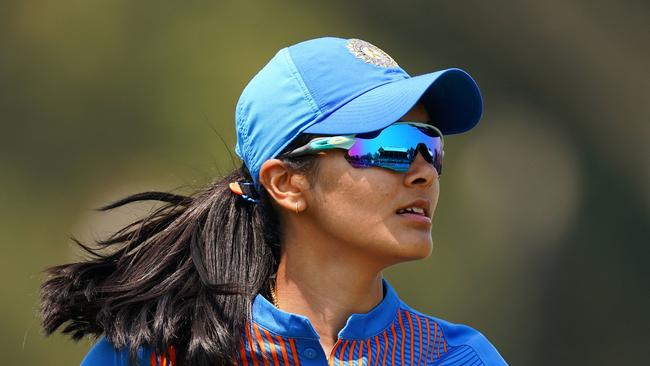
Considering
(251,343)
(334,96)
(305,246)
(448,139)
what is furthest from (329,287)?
(448,139)

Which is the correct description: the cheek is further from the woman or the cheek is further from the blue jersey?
the blue jersey

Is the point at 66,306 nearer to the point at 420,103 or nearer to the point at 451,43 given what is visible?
the point at 420,103

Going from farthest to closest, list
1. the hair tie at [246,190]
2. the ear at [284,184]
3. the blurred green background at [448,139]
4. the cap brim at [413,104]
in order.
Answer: the blurred green background at [448,139] → the hair tie at [246,190] → the ear at [284,184] → the cap brim at [413,104]

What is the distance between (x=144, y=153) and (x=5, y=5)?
3.98 ft

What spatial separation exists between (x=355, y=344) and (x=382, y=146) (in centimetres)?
44

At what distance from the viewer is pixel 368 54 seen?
2580mm

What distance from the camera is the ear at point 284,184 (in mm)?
2523

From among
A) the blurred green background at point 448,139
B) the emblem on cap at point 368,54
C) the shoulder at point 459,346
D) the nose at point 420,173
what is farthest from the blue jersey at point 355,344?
the blurred green background at point 448,139

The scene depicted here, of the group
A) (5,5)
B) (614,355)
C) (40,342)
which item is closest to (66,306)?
(40,342)

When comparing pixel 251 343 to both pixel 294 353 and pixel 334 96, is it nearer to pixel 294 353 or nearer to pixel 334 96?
pixel 294 353

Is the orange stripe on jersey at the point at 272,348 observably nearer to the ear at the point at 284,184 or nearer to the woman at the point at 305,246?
the woman at the point at 305,246

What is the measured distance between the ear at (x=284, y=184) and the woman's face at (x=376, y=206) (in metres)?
0.05

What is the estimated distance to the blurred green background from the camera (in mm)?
6312

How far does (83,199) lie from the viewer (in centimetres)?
634
